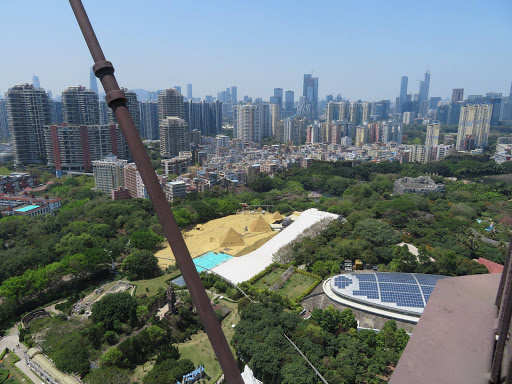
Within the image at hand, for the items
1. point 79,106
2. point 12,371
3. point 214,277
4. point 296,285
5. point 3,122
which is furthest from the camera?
point 3,122

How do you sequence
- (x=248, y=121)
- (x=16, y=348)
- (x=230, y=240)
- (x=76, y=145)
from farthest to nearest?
(x=248, y=121) < (x=76, y=145) < (x=230, y=240) < (x=16, y=348)

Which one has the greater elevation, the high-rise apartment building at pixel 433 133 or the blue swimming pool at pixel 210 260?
the high-rise apartment building at pixel 433 133

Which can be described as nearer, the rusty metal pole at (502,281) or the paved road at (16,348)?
the rusty metal pole at (502,281)

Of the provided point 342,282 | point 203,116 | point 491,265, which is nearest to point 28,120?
point 203,116

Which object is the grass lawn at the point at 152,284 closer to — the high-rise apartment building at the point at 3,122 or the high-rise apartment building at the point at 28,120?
the high-rise apartment building at the point at 28,120

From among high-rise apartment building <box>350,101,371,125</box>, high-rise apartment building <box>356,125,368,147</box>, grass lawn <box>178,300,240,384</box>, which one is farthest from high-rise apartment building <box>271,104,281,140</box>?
grass lawn <box>178,300,240,384</box>

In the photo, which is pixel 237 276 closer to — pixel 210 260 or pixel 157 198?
pixel 210 260

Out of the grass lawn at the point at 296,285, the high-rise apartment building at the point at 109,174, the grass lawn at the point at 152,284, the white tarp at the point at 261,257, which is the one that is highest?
the high-rise apartment building at the point at 109,174

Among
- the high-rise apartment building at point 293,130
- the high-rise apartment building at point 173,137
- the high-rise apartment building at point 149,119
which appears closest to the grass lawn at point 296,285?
the high-rise apartment building at point 173,137
